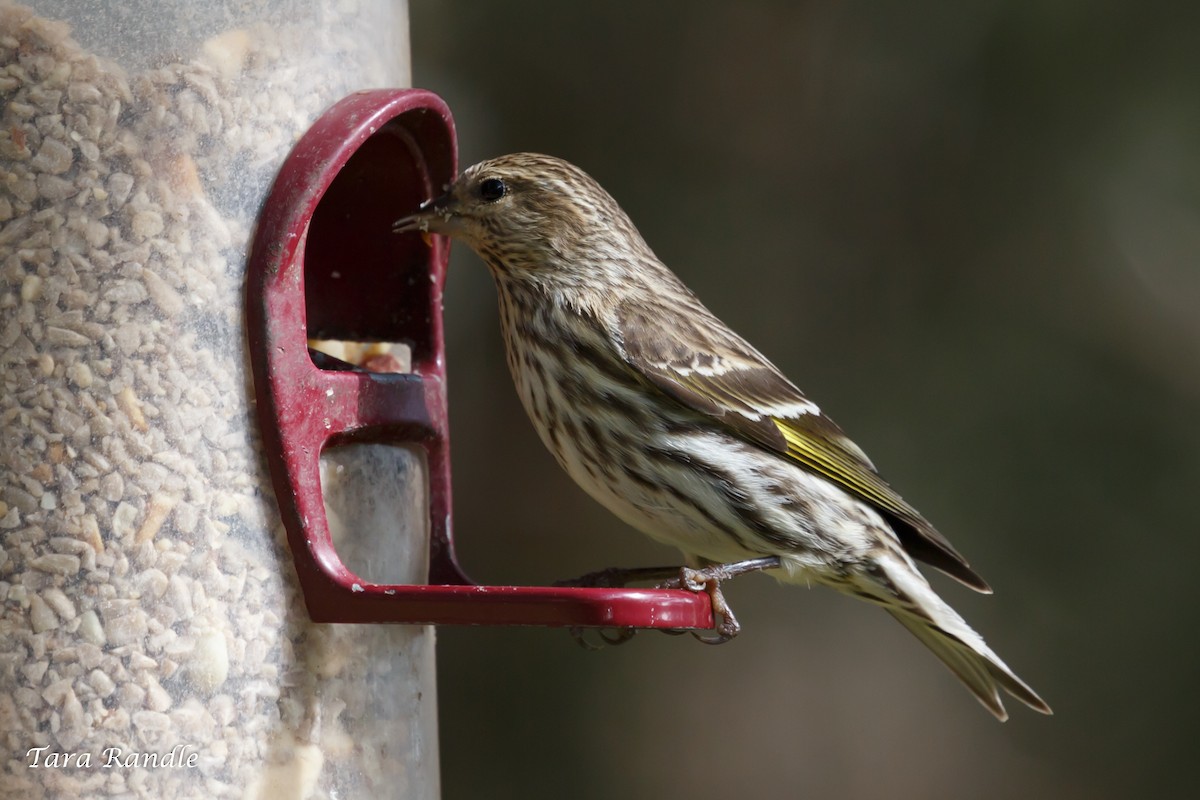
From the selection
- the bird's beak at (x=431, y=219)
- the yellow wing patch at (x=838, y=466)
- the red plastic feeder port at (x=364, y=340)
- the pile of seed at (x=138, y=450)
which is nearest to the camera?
the pile of seed at (x=138, y=450)

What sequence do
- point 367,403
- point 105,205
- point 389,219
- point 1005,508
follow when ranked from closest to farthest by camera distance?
1. point 105,205
2. point 367,403
3. point 389,219
4. point 1005,508

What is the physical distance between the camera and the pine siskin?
3.92 metres

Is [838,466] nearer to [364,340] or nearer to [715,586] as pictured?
[715,586]

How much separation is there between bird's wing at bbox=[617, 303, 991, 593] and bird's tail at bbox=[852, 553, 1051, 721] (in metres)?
0.12

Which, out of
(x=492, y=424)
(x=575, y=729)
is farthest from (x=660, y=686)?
(x=492, y=424)

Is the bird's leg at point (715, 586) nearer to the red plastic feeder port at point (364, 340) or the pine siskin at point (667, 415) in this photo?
the pine siskin at point (667, 415)

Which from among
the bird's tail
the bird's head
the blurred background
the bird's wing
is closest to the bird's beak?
the bird's head

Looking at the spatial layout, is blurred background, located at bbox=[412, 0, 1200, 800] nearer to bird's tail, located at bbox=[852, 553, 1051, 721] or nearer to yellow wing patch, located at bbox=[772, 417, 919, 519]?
bird's tail, located at bbox=[852, 553, 1051, 721]

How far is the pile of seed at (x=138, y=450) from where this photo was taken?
9.37 feet

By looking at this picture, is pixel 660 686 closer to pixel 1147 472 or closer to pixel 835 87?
pixel 1147 472

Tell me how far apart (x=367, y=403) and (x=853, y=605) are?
5.09 meters

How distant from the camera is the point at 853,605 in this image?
26.4 feet

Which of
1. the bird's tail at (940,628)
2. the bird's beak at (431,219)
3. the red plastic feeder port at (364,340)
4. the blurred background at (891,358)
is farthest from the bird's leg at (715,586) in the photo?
the blurred background at (891,358)

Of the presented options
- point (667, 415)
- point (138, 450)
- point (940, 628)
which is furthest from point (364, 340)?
point (940, 628)
